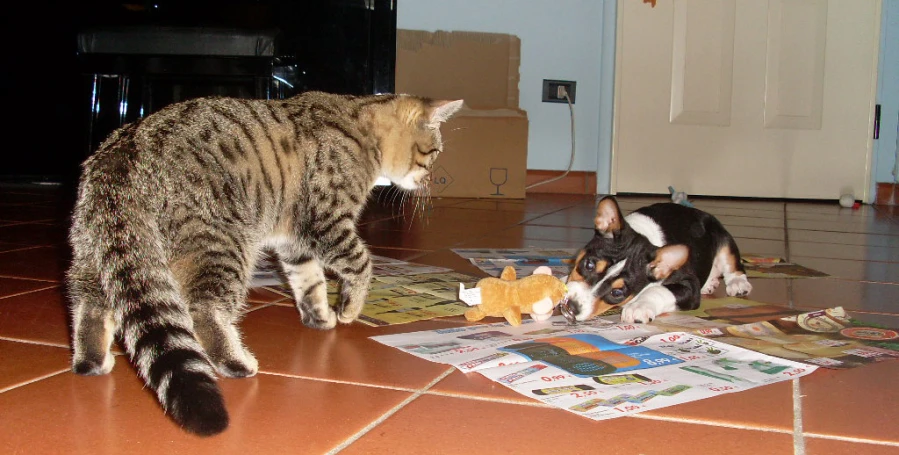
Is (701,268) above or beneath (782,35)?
beneath

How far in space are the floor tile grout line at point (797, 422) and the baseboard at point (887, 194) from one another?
16.9ft

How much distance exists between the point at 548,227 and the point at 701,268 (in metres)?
1.56

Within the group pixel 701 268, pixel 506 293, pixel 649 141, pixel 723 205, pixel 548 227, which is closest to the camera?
pixel 506 293

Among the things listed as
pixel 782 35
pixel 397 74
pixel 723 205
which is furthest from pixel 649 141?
pixel 397 74

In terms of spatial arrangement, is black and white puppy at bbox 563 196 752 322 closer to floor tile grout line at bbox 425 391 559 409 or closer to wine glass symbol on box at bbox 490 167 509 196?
floor tile grout line at bbox 425 391 559 409

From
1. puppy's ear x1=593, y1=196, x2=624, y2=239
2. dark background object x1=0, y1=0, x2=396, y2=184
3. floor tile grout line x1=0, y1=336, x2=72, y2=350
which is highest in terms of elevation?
dark background object x1=0, y1=0, x2=396, y2=184

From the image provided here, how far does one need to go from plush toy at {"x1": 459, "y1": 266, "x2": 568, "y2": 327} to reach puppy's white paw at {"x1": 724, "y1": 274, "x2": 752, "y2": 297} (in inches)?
30.8

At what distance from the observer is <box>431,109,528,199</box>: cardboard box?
5184 millimetres

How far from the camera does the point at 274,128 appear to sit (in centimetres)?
174

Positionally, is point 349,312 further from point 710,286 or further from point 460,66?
point 460,66

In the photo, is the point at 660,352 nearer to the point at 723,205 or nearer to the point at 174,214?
the point at 174,214

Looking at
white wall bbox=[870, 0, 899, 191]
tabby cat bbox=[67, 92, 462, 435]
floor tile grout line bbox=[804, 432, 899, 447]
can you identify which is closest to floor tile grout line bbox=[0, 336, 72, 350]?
tabby cat bbox=[67, 92, 462, 435]

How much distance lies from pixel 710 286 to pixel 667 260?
48cm

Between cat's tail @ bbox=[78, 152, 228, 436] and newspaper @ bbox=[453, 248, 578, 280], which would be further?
newspaper @ bbox=[453, 248, 578, 280]
